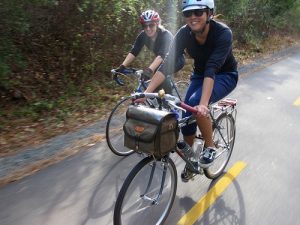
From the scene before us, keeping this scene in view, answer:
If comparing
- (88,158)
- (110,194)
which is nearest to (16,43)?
(88,158)

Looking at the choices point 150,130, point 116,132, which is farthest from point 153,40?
point 150,130

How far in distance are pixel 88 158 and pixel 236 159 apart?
7.24 feet

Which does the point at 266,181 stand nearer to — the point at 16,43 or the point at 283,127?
the point at 283,127

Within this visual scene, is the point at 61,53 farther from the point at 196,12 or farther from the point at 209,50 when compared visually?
the point at 196,12

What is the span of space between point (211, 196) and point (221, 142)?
2.92 feet

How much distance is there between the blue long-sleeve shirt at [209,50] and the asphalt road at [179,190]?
1555 mm

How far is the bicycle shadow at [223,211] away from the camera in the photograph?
4193 millimetres

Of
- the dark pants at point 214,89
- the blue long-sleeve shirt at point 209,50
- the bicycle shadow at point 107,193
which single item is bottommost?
the bicycle shadow at point 107,193

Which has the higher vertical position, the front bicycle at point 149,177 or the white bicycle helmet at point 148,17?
the white bicycle helmet at point 148,17

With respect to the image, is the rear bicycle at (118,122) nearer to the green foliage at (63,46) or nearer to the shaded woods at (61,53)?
the shaded woods at (61,53)

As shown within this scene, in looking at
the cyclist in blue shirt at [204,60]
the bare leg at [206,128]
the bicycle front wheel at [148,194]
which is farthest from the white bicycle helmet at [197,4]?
the bicycle front wheel at [148,194]

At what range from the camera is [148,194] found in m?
3.96

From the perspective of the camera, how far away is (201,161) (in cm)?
452

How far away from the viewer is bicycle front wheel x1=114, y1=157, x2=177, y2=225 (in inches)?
138
